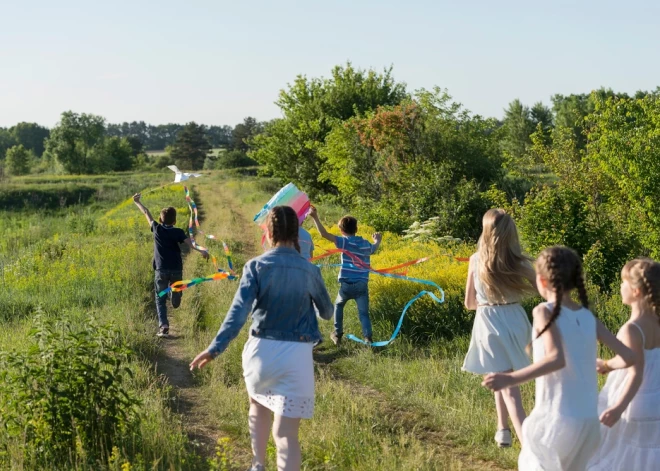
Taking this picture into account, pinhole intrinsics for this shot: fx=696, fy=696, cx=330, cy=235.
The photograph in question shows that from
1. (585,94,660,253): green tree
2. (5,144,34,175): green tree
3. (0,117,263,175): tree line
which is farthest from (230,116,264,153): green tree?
(585,94,660,253): green tree

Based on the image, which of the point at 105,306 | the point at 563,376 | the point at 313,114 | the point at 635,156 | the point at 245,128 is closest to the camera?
the point at 563,376

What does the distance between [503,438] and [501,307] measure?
1.01 meters

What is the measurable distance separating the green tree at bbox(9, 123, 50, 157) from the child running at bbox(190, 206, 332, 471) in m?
166

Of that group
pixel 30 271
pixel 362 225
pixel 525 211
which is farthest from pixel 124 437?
pixel 362 225

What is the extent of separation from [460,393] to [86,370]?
342 cm

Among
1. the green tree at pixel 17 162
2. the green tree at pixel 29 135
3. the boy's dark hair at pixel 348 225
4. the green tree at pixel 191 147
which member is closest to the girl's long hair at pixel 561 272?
the boy's dark hair at pixel 348 225

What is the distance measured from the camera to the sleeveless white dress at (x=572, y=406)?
3717 millimetres

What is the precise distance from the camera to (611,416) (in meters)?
3.99

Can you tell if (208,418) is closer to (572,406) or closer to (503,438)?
(503,438)

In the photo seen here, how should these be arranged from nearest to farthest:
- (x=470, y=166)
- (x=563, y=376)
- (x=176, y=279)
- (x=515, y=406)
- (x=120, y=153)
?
(x=563, y=376)
(x=515, y=406)
(x=176, y=279)
(x=470, y=166)
(x=120, y=153)

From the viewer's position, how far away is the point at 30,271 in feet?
45.6

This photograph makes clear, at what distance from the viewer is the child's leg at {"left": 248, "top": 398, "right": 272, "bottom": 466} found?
14.8ft

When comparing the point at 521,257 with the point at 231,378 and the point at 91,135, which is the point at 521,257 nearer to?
the point at 231,378

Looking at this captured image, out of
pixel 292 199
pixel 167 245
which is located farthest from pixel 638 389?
pixel 167 245
